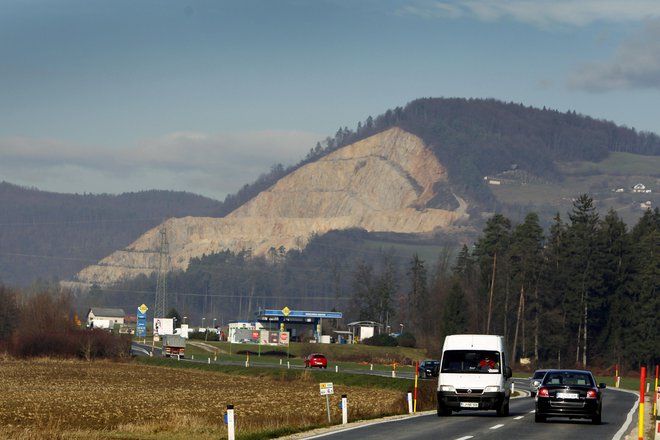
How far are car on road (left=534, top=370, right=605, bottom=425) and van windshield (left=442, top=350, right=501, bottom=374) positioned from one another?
6.39 ft

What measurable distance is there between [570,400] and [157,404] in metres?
20.9

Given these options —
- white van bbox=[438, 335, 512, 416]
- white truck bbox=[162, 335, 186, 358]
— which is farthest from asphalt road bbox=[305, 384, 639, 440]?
white truck bbox=[162, 335, 186, 358]

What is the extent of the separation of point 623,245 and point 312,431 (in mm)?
114323

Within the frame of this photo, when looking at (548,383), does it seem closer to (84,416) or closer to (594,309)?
(84,416)

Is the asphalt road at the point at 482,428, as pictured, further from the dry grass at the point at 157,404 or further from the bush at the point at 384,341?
the bush at the point at 384,341

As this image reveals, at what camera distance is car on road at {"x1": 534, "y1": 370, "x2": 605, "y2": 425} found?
37531mm

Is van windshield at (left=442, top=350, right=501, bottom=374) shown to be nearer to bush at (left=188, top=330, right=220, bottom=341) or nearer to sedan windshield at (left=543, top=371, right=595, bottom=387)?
sedan windshield at (left=543, top=371, right=595, bottom=387)

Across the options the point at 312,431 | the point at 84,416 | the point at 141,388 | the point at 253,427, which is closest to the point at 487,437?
the point at 312,431

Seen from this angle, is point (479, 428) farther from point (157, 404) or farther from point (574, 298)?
point (574, 298)

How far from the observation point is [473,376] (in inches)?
1551

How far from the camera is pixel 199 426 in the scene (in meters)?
36.8

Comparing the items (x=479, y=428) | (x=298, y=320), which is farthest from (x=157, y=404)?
(x=298, y=320)

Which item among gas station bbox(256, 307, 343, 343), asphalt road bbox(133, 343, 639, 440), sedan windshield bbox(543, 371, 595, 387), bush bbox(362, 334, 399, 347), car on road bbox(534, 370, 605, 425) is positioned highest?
sedan windshield bbox(543, 371, 595, 387)

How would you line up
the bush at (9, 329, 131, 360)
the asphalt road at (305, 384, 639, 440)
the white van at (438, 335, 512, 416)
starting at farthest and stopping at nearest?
the bush at (9, 329, 131, 360)
the white van at (438, 335, 512, 416)
the asphalt road at (305, 384, 639, 440)
